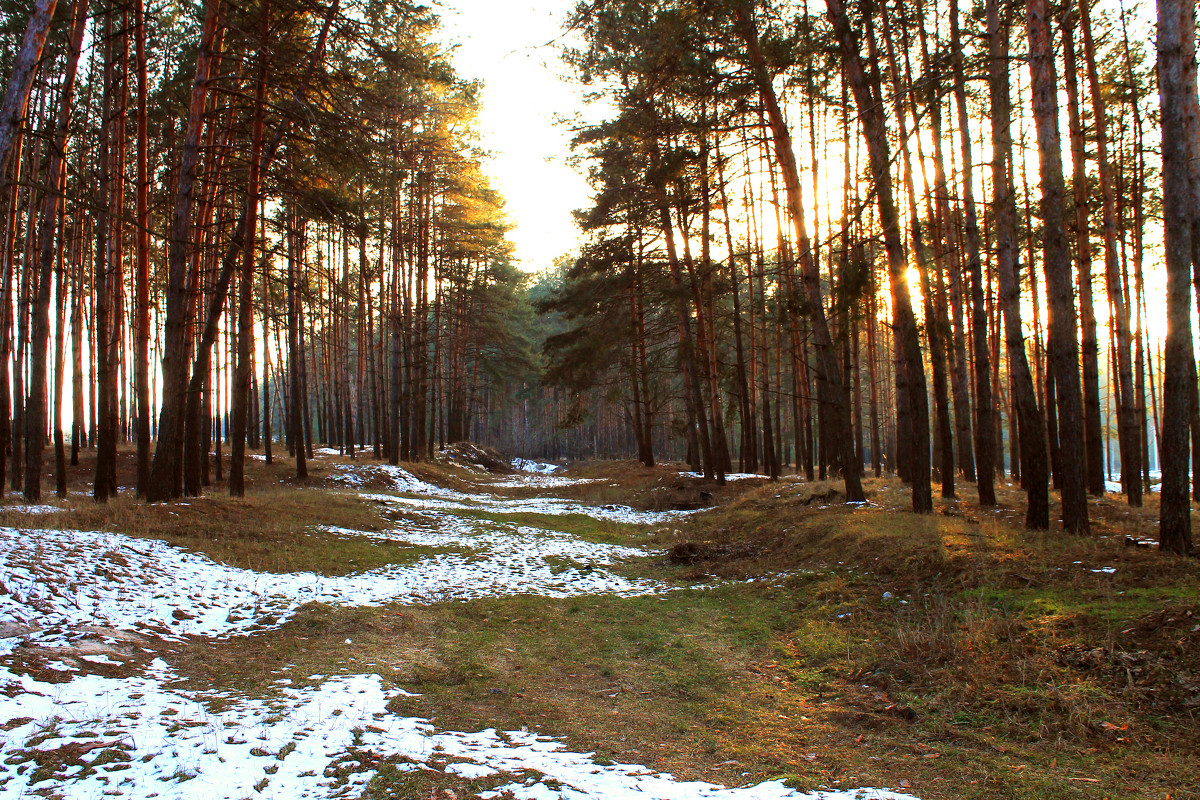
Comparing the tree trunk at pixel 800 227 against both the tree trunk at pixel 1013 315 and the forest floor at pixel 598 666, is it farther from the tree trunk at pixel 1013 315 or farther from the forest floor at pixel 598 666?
the tree trunk at pixel 1013 315

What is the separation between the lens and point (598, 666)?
562 cm

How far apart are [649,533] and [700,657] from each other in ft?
26.4

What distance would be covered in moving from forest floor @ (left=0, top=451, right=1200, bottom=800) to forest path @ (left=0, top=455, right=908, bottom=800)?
24 millimetres

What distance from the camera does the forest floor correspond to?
133 inches

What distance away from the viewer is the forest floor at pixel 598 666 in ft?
11.1

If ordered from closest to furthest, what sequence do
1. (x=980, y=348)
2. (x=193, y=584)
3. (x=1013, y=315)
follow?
(x=193, y=584), (x=1013, y=315), (x=980, y=348)

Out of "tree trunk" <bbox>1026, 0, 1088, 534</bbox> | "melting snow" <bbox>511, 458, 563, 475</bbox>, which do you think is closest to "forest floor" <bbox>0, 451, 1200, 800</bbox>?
"tree trunk" <bbox>1026, 0, 1088, 534</bbox>

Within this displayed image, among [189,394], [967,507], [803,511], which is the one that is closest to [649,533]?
[803,511]

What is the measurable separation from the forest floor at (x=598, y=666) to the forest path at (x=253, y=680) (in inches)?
0.9

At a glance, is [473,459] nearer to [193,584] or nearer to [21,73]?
[193,584]

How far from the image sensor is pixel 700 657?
19.0 ft

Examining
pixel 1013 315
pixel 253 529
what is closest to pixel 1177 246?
pixel 1013 315

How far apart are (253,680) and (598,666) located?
2.68 m

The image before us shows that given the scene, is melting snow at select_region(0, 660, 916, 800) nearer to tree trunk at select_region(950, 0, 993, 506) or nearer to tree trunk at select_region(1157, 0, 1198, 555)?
tree trunk at select_region(1157, 0, 1198, 555)
